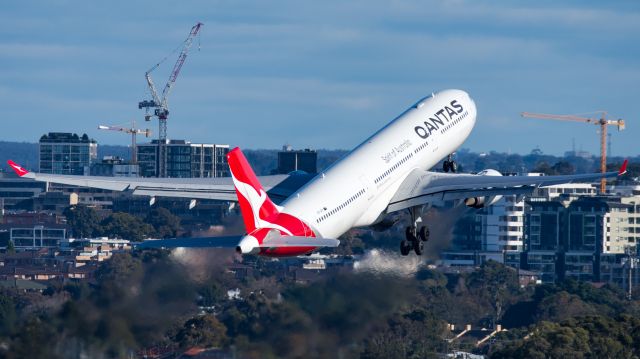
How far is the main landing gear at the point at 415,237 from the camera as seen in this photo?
78625 millimetres

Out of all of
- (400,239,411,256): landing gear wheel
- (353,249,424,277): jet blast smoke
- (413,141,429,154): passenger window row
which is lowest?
(353,249,424,277): jet blast smoke

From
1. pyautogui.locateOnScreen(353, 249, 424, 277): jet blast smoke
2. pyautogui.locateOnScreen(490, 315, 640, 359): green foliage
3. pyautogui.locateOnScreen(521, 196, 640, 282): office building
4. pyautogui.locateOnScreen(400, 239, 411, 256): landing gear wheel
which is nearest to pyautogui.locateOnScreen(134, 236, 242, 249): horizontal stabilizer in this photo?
pyautogui.locateOnScreen(353, 249, 424, 277): jet blast smoke

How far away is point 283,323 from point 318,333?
1.59m

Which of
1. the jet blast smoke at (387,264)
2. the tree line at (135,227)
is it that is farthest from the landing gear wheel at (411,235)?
the tree line at (135,227)

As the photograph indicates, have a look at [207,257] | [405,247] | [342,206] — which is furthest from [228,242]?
[405,247]

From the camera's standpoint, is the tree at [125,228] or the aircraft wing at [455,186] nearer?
the aircraft wing at [455,186]

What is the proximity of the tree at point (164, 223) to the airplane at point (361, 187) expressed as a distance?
88984 mm

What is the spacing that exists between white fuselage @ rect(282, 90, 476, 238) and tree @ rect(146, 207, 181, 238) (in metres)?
86.8

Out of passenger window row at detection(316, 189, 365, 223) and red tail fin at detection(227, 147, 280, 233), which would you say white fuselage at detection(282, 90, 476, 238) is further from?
red tail fin at detection(227, 147, 280, 233)

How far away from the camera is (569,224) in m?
188

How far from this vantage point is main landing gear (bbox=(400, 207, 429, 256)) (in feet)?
258

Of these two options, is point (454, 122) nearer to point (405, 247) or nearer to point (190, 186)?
point (405, 247)

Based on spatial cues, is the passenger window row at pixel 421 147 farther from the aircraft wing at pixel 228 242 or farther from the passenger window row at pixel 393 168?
the aircraft wing at pixel 228 242

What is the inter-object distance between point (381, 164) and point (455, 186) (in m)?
3.50
